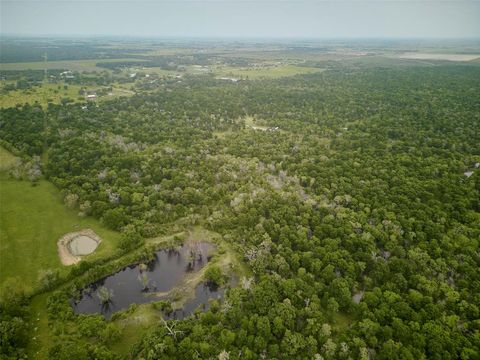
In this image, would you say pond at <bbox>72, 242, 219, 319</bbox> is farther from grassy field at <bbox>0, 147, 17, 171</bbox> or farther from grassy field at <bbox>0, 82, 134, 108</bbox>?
grassy field at <bbox>0, 82, 134, 108</bbox>

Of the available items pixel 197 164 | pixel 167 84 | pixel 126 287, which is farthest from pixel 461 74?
pixel 126 287

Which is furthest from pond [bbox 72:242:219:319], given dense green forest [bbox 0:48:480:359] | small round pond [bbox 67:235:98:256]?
small round pond [bbox 67:235:98:256]

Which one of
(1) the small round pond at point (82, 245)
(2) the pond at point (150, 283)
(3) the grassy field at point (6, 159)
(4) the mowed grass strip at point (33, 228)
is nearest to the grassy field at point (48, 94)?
(3) the grassy field at point (6, 159)

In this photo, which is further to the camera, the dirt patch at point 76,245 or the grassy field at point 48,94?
the grassy field at point 48,94

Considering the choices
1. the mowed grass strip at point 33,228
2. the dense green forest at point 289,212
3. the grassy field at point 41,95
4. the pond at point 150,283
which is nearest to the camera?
the dense green forest at point 289,212

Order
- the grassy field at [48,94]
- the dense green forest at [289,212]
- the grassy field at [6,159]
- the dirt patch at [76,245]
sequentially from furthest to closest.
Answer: the grassy field at [48,94], the grassy field at [6,159], the dirt patch at [76,245], the dense green forest at [289,212]

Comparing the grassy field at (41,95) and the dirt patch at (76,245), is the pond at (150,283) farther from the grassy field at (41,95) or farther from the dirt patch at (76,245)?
the grassy field at (41,95)
